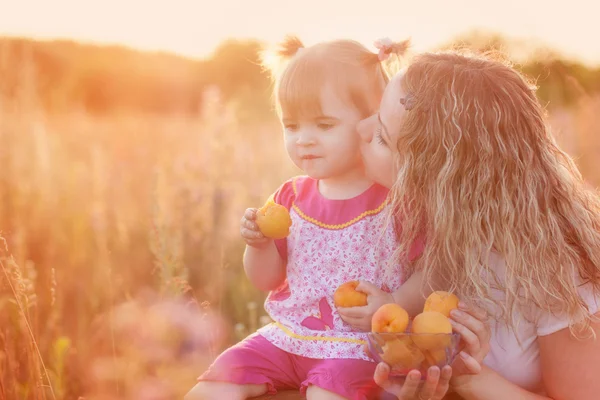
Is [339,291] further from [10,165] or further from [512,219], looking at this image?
[10,165]

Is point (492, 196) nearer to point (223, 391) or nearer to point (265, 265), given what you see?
point (265, 265)

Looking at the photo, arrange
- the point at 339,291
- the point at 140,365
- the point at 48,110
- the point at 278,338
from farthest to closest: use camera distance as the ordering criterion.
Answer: the point at 48,110 < the point at 140,365 < the point at 278,338 < the point at 339,291

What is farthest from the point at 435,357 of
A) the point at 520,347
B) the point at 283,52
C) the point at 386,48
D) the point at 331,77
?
the point at 283,52

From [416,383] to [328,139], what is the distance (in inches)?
35.4

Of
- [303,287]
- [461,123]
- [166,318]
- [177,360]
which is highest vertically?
[461,123]

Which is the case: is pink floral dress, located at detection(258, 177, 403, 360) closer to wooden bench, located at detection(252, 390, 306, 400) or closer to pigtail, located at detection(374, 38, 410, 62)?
wooden bench, located at detection(252, 390, 306, 400)

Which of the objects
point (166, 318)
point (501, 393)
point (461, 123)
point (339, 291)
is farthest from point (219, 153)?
point (501, 393)

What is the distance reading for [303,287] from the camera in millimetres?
2500

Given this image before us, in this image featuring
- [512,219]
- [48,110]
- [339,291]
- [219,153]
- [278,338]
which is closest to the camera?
[512,219]

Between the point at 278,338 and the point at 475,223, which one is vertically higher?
the point at 475,223

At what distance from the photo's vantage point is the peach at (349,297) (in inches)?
88.4

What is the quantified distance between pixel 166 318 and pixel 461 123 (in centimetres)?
148

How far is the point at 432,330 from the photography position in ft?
6.29

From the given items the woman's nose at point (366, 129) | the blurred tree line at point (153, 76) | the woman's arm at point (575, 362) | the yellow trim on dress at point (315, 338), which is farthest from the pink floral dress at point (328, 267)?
the blurred tree line at point (153, 76)
